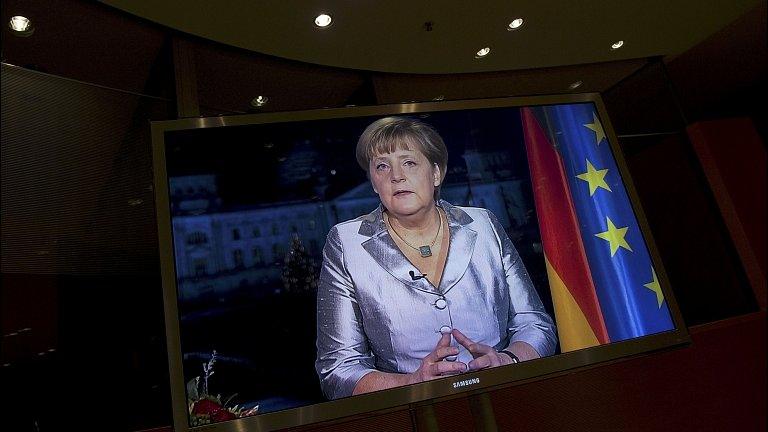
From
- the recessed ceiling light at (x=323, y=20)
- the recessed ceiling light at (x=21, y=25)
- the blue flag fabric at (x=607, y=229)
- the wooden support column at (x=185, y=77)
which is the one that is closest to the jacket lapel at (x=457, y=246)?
the blue flag fabric at (x=607, y=229)

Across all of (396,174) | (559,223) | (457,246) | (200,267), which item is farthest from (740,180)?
(200,267)

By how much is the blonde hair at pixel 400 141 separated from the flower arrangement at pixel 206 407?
844 mm

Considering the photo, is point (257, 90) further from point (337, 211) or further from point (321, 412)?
point (321, 412)

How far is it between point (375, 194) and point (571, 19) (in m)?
2.44

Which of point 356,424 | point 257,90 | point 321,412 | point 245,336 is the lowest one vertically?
point 356,424

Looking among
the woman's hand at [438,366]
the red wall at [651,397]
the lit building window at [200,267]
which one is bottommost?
the red wall at [651,397]

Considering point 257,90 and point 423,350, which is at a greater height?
point 257,90

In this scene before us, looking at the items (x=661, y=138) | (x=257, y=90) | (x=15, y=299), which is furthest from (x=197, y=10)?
(x=661, y=138)

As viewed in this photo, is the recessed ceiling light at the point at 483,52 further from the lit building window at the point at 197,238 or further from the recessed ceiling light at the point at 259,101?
the lit building window at the point at 197,238

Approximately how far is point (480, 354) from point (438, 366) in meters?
0.14

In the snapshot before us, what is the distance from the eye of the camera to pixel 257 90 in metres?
3.21

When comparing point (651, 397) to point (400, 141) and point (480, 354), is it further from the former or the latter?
point (400, 141)

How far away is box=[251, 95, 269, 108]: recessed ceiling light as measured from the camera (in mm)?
3236

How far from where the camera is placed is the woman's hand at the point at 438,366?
139 cm
